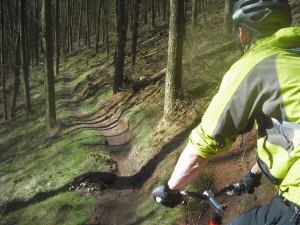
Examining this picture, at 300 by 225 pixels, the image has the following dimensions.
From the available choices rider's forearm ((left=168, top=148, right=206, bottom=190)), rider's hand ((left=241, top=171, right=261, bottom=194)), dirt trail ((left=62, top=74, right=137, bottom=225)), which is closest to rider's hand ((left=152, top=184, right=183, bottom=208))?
rider's forearm ((left=168, top=148, right=206, bottom=190))

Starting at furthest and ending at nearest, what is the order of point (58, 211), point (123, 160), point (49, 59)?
point (49, 59) < point (123, 160) < point (58, 211)

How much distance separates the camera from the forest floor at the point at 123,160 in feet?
30.3

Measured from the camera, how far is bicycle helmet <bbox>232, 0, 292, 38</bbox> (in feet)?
8.33

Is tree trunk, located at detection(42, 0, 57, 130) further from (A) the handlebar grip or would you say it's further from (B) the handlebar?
(A) the handlebar grip

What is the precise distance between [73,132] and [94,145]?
3.19 metres

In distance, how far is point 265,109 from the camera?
237 centimetres

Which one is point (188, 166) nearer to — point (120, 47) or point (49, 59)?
point (49, 59)

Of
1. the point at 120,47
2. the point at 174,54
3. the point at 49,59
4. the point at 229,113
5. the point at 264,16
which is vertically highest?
the point at 264,16

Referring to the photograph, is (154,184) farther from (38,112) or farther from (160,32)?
(160,32)

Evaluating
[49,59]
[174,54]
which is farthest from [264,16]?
[49,59]

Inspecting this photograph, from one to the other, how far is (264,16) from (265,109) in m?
0.53

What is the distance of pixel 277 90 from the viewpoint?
2.31 meters

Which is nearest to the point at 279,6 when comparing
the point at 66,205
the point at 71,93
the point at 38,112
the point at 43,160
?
the point at 66,205

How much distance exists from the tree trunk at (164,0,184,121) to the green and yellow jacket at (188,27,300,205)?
9672 millimetres
